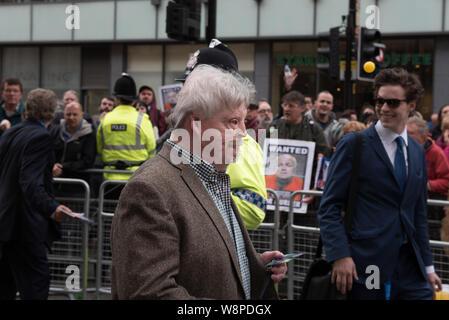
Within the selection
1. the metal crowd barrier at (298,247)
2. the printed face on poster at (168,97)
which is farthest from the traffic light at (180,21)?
the metal crowd barrier at (298,247)

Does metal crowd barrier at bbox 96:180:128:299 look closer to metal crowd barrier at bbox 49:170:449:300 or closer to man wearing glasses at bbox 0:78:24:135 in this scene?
metal crowd barrier at bbox 49:170:449:300

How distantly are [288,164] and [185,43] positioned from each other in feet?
53.3

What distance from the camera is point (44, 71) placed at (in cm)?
2492

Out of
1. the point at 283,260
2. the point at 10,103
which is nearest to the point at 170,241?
the point at 283,260

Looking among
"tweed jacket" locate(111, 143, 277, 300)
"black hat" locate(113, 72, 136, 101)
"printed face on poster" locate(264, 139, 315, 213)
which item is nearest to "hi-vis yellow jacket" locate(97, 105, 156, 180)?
"black hat" locate(113, 72, 136, 101)

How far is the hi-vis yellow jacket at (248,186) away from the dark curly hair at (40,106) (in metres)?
2.76

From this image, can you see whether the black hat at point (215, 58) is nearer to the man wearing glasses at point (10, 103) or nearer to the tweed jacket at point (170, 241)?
the tweed jacket at point (170, 241)

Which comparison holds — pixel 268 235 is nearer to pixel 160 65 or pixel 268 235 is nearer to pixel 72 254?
pixel 72 254

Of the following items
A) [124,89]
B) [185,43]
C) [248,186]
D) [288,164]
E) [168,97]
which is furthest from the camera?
[185,43]

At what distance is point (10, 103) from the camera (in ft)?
26.9

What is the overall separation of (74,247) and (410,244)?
4.09 m

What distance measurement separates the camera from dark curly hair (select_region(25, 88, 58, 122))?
5641 millimetres

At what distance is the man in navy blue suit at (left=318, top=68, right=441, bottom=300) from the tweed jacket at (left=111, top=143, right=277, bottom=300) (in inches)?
62.5

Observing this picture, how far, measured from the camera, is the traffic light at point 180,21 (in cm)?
930
